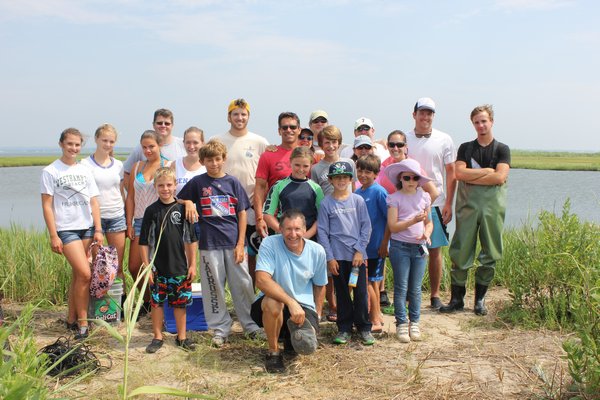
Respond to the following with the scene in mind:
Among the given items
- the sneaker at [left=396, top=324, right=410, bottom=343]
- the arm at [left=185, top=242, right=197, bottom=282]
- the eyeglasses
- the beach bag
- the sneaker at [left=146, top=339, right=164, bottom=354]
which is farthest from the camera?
the beach bag

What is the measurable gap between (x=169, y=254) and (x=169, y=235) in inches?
6.6

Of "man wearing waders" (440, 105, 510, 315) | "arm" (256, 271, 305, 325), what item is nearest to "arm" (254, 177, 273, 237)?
"arm" (256, 271, 305, 325)

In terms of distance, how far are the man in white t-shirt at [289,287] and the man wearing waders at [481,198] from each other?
6.81ft

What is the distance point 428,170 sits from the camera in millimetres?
5633

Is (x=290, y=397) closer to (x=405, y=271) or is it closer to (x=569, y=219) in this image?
(x=405, y=271)

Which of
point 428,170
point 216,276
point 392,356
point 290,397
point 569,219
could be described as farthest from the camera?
point 428,170

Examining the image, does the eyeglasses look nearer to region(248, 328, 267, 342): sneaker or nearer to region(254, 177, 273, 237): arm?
region(254, 177, 273, 237): arm

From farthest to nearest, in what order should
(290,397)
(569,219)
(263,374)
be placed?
(569,219)
(263,374)
(290,397)

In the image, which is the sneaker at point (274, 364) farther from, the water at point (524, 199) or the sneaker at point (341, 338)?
the water at point (524, 199)

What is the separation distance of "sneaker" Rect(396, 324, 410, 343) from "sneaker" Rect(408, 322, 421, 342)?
0.05m

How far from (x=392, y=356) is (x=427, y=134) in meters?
2.45

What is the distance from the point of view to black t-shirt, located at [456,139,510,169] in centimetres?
556

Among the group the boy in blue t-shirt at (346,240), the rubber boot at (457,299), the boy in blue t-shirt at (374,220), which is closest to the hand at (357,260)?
the boy in blue t-shirt at (346,240)

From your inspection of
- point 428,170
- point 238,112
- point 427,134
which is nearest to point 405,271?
point 428,170
